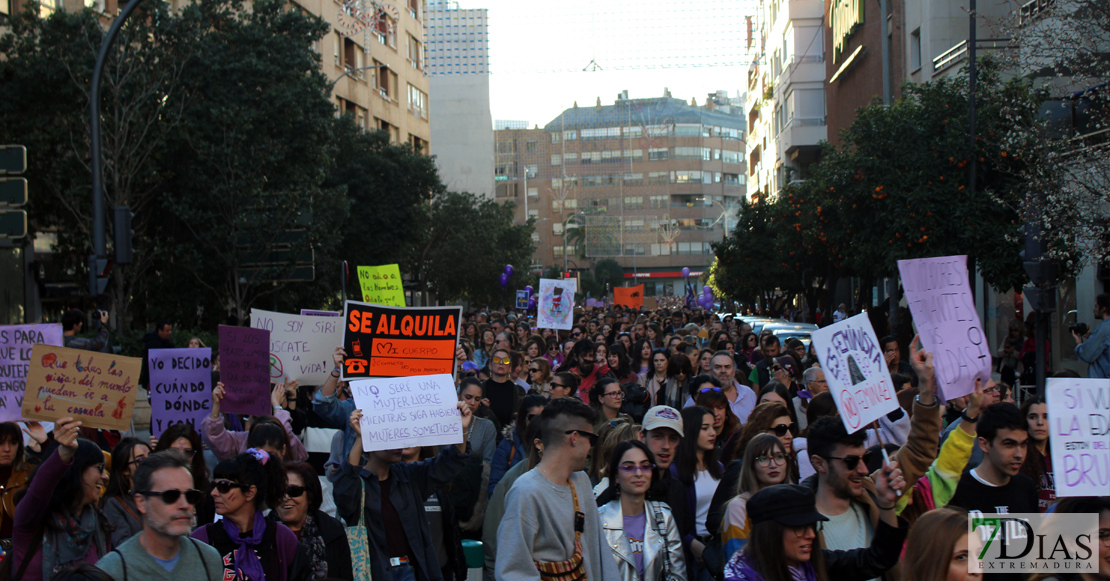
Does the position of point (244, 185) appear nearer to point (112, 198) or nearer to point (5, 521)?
point (112, 198)

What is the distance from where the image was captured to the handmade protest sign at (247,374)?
25.4ft

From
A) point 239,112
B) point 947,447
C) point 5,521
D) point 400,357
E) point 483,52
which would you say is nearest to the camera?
point 947,447

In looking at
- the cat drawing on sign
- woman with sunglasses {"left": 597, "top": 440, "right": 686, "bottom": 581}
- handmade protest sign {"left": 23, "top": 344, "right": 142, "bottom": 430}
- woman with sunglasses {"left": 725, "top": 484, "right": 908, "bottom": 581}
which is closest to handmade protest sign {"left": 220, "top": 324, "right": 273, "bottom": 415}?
handmade protest sign {"left": 23, "top": 344, "right": 142, "bottom": 430}

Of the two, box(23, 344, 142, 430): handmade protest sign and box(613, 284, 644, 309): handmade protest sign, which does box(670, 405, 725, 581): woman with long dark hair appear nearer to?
box(23, 344, 142, 430): handmade protest sign

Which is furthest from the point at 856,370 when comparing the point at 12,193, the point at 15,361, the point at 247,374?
the point at 12,193

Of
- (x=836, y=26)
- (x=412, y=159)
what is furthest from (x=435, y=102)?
(x=412, y=159)

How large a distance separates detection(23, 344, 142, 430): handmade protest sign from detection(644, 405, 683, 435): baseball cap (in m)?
3.29

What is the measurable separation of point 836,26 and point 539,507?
42009 mm

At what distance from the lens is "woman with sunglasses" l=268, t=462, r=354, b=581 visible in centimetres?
495

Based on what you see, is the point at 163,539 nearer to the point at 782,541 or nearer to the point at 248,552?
the point at 248,552

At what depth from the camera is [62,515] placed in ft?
16.4

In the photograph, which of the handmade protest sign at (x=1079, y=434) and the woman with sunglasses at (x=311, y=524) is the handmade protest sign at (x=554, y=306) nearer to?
the woman with sunglasses at (x=311, y=524)

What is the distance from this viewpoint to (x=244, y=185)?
2150 cm

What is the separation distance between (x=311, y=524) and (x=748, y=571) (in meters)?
2.27
